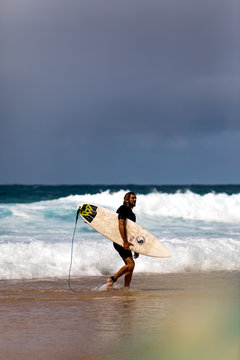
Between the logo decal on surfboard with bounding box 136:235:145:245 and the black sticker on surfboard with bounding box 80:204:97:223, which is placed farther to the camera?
the black sticker on surfboard with bounding box 80:204:97:223

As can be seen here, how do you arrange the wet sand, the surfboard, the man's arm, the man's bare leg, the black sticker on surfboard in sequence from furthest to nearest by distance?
the black sticker on surfboard < the surfboard < the man's bare leg < the man's arm < the wet sand

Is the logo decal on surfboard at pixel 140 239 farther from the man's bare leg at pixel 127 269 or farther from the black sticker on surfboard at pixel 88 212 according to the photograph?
the black sticker on surfboard at pixel 88 212

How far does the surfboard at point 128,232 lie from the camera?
866 cm

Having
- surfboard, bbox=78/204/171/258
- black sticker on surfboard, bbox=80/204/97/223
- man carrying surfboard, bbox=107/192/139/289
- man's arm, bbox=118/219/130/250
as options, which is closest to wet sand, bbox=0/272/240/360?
man carrying surfboard, bbox=107/192/139/289

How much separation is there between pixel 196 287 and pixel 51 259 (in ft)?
11.1

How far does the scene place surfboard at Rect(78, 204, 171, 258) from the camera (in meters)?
8.66

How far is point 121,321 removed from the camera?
6.01 m

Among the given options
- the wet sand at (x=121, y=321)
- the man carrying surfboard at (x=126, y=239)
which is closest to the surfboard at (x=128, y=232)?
the man carrying surfboard at (x=126, y=239)

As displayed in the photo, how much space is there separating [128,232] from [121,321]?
272 centimetres

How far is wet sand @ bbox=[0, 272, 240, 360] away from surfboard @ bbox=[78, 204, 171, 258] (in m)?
0.51

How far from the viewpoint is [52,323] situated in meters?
6.00

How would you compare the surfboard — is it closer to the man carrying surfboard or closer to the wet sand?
the man carrying surfboard

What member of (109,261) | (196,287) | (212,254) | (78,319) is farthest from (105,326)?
(212,254)

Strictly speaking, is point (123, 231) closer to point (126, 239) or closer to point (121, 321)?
point (126, 239)
